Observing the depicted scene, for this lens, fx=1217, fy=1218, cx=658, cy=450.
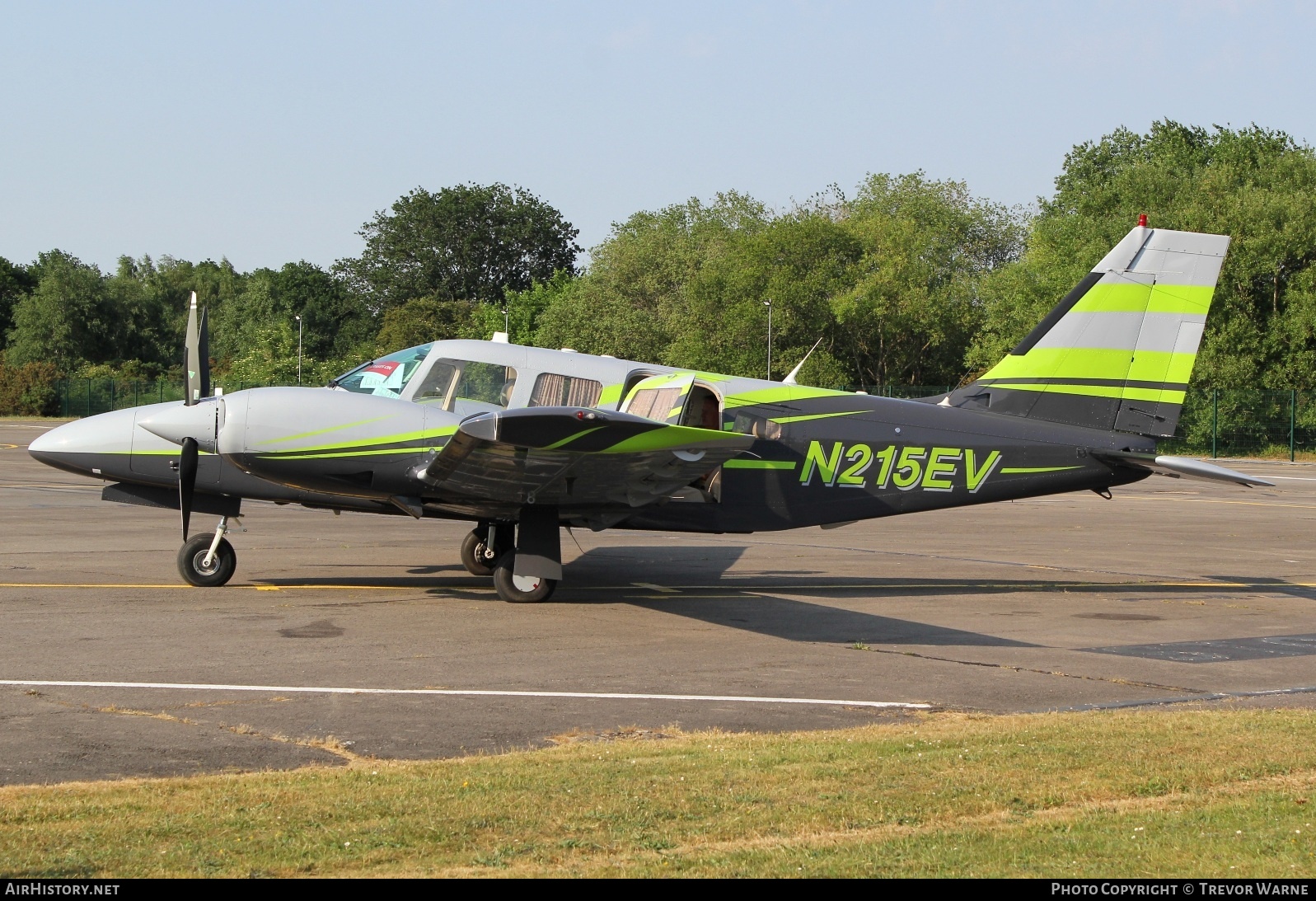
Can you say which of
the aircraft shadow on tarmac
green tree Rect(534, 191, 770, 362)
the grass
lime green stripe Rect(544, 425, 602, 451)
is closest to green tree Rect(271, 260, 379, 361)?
green tree Rect(534, 191, 770, 362)

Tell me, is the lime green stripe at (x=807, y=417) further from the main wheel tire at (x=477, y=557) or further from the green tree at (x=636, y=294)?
the green tree at (x=636, y=294)

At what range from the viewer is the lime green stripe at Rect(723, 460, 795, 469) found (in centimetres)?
1434

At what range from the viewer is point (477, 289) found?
124812mm

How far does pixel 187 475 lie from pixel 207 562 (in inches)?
45.1

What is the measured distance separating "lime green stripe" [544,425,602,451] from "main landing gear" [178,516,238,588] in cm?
464

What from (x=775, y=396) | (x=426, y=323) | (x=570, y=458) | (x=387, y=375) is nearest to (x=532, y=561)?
(x=570, y=458)

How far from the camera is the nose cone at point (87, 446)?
45.4 feet

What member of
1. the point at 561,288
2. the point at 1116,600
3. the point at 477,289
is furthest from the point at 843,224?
the point at 1116,600

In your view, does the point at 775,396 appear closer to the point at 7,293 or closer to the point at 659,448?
the point at 659,448

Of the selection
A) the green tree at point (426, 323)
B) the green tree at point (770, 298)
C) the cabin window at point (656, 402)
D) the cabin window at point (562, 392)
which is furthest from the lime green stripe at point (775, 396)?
the green tree at point (426, 323)

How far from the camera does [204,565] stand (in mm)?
14047

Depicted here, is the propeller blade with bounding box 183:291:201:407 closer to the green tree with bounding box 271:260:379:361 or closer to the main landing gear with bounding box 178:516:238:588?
the main landing gear with bounding box 178:516:238:588

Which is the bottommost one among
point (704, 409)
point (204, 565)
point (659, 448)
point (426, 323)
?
point (204, 565)

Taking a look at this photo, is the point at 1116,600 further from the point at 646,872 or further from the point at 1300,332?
the point at 1300,332
